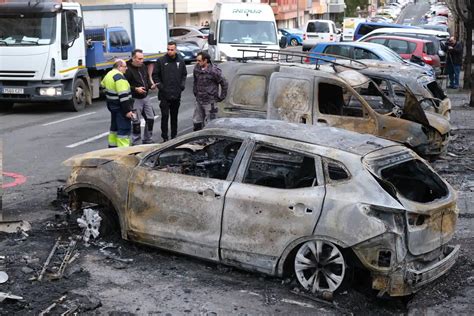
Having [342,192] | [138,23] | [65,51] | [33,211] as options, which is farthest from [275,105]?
[138,23]

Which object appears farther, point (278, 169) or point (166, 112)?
point (166, 112)

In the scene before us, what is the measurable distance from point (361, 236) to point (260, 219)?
92cm

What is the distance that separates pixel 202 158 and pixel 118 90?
315 centimetres

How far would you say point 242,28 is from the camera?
68.0ft

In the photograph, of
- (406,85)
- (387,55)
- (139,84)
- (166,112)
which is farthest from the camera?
(387,55)

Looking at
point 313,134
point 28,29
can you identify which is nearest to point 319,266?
point 313,134

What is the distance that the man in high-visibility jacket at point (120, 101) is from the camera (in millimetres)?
9641

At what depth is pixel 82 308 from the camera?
529 cm

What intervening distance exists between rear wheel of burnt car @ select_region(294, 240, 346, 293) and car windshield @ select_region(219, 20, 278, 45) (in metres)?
15.3

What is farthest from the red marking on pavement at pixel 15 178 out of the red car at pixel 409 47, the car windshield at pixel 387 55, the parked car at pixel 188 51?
the parked car at pixel 188 51

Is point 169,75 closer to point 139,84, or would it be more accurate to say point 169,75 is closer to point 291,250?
point 139,84

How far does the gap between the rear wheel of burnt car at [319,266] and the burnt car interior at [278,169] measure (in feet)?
1.98

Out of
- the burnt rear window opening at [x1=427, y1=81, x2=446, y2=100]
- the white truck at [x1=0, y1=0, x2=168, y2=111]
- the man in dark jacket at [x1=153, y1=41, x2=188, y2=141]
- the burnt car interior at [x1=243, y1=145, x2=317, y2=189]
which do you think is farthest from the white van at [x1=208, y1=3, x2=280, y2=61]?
the burnt car interior at [x1=243, y1=145, x2=317, y2=189]

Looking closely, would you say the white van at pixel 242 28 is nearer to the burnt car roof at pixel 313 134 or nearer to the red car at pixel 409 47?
the red car at pixel 409 47
